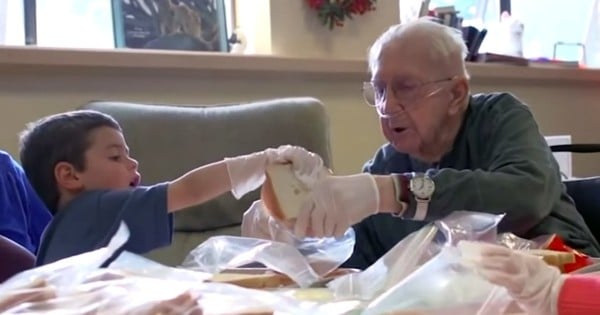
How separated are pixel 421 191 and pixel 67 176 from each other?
0.56 m

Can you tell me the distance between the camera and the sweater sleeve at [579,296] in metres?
0.73

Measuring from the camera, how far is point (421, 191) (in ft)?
4.33

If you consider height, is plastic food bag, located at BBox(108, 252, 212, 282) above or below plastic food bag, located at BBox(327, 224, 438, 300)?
above

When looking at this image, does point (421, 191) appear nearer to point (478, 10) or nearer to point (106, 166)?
point (106, 166)

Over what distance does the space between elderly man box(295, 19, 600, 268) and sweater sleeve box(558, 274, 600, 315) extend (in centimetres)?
54

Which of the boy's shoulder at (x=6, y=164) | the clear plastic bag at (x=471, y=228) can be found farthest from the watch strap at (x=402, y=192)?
the boy's shoulder at (x=6, y=164)

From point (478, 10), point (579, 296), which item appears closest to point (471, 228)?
point (579, 296)

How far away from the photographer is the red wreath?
9.29 feet

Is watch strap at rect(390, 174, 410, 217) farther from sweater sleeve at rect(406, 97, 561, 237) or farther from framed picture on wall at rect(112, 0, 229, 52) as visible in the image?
framed picture on wall at rect(112, 0, 229, 52)

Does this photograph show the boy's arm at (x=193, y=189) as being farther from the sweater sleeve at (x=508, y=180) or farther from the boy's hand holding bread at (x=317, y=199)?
the sweater sleeve at (x=508, y=180)

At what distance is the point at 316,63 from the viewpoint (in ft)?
9.04

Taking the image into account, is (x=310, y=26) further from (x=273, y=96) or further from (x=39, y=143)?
(x=39, y=143)

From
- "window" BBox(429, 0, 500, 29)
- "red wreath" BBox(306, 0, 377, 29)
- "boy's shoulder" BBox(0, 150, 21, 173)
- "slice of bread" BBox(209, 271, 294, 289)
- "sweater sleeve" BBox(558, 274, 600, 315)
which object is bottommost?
"slice of bread" BBox(209, 271, 294, 289)

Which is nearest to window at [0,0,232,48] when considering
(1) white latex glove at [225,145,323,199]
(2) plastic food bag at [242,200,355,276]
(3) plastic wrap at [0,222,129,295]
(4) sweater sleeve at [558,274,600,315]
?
(2) plastic food bag at [242,200,355,276]
